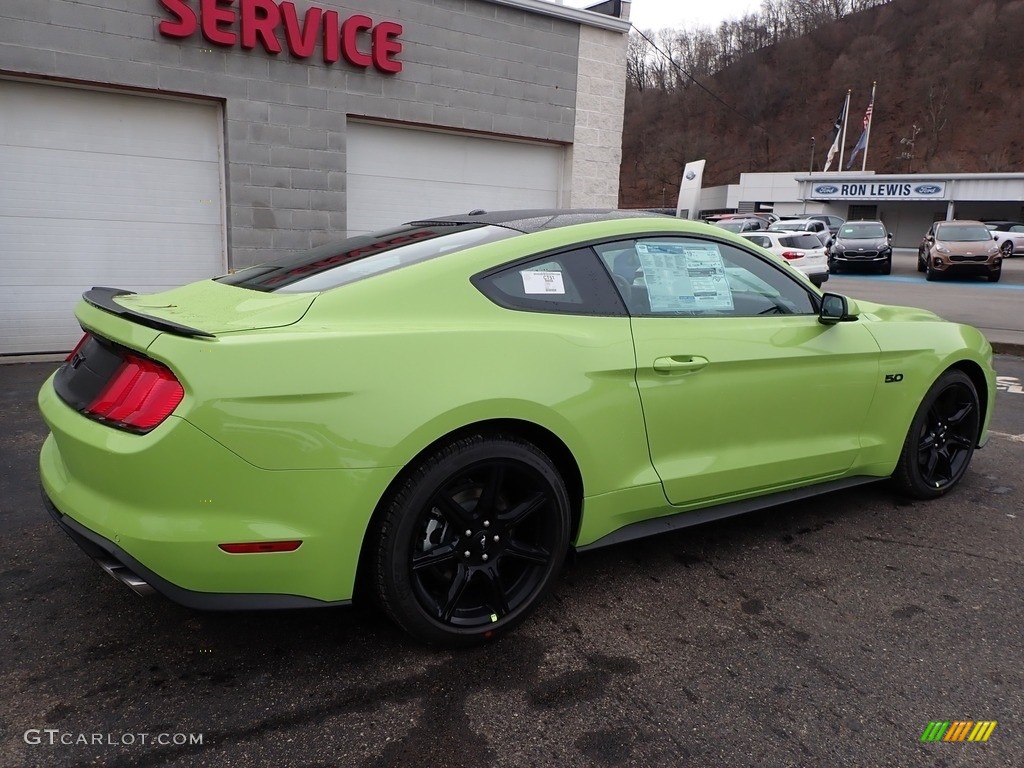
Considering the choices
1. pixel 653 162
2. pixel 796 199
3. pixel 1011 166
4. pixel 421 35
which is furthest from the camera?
pixel 653 162

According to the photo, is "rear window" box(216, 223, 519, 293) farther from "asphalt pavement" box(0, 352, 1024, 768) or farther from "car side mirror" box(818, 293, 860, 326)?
"car side mirror" box(818, 293, 860, 326)

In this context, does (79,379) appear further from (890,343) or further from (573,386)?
(890,343)

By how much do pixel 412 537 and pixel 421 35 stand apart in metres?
8.24

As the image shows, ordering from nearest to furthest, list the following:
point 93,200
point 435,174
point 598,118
→ point 93,200
point 435,174
point 598,118

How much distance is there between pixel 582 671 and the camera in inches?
99.3

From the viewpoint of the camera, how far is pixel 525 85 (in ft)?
33.1

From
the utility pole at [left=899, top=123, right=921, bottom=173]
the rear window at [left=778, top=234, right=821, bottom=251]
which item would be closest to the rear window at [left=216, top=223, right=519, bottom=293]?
the rear window at [left=778, top=234, right=821, bottom=251]

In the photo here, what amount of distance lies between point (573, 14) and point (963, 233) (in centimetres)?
1726

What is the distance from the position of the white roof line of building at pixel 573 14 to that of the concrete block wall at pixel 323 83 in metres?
0.10

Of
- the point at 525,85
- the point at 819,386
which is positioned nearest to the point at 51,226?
the point at 525,85

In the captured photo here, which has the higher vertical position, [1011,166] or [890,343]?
[1011,166]

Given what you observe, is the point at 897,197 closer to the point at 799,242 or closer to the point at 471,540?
the point at 799,242

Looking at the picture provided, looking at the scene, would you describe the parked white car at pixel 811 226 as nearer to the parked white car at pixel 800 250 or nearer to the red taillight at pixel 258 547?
the parked white car at pixel 800 250

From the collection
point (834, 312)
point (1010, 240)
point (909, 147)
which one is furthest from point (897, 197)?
point (834, 312)
